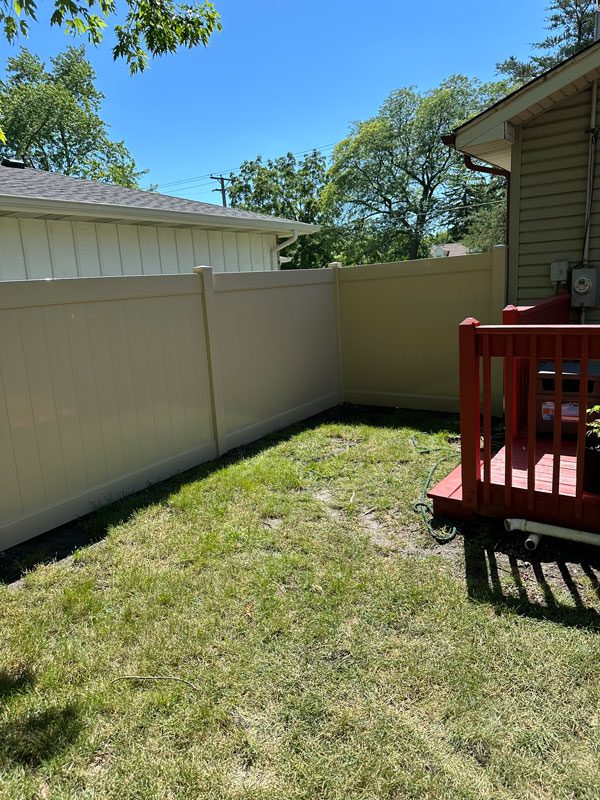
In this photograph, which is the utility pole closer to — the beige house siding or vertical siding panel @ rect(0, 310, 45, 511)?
the beige house siding

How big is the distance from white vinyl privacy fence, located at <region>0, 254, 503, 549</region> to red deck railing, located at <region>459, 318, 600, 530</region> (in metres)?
2.46

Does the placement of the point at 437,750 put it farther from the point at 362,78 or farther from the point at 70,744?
the point at 362,78

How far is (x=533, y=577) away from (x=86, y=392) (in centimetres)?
307

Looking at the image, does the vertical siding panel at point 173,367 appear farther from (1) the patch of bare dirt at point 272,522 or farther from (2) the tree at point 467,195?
(2) the tree at point 467,195

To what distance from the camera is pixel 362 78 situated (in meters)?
29.2

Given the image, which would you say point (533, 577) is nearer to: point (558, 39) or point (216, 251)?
point (216, 251)

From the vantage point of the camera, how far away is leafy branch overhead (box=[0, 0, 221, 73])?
11.6 feet

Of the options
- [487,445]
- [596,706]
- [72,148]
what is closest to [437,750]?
[596,706]

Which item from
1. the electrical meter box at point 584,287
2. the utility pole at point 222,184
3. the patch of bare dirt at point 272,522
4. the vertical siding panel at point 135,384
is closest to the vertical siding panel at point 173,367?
the vertical siding panel at point 135,384

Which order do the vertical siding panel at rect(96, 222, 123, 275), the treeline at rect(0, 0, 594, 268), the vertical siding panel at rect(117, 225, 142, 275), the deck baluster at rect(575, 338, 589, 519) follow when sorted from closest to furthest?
the deck baluster at rect(575, 338, 589, 519)
the vertical siding panel at rect(96, 222, 123, 275)
the vertical siding panel at rect(117, 225, 142, 275)
the treeline at rect(0, 0, 594, 268)

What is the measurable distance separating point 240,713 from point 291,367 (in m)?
4.33

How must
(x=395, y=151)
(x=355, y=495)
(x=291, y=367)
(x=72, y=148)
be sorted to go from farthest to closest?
(x=395, y=151) → (x=72, y=148) → (x=291, y=367) → (x=355, y=495)

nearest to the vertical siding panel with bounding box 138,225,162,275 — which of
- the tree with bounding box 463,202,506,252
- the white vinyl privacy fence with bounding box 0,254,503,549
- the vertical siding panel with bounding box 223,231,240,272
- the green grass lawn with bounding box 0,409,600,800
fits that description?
the vertical siding panel with bounding box 223,231,240,272

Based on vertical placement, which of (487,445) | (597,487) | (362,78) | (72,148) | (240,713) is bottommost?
(240,713)
